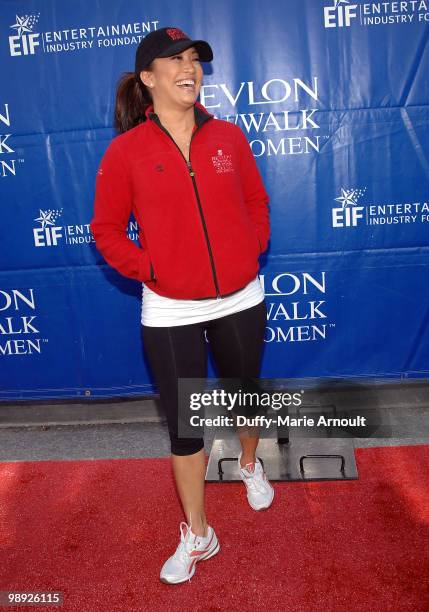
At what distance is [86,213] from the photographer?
2758 millimetres

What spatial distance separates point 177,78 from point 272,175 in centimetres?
101

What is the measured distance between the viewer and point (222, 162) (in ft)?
5.95

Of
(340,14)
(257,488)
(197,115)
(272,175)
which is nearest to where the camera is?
(197,115)

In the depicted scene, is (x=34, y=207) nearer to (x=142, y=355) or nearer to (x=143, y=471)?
(x=142, y=355)

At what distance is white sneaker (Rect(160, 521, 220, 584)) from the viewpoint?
1.85m

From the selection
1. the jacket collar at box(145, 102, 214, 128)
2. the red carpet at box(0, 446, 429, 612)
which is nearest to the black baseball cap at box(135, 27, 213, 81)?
the jacket collar at box(145, 102, 214, 128)

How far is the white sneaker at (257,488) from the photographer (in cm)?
219

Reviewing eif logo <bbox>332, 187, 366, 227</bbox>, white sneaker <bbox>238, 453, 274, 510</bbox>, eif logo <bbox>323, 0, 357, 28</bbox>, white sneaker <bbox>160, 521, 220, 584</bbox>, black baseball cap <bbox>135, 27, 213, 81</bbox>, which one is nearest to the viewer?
black baseball cap <bbox>135, 27, 213, 81</bbox>

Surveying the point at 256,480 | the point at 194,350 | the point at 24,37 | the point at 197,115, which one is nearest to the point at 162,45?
the point at 197,115

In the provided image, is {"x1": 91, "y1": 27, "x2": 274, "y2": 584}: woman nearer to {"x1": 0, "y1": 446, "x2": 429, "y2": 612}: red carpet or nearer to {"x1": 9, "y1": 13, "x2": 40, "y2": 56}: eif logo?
{"x1": 0, "y1": 446, "x2": 429, "y2": 612}: red carpet

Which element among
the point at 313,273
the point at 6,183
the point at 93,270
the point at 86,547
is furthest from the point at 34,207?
the point at 86,547

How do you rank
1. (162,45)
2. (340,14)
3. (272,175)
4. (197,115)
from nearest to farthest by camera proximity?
1. (162,45)
2. (197,115)
3. (340,14)
4. (272,175)

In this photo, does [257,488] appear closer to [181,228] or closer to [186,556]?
[186,556]

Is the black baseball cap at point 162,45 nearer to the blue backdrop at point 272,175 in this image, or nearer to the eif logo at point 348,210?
the blue backdrop at point 272,175
